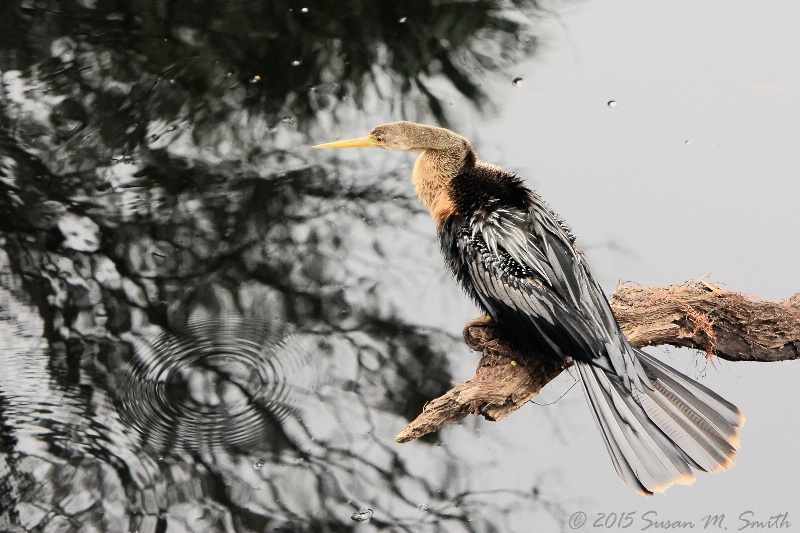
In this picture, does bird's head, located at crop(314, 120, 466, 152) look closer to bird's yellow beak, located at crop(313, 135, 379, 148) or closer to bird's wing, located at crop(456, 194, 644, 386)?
bird's yellow beak, located at crop(313, 135, 379, 148)

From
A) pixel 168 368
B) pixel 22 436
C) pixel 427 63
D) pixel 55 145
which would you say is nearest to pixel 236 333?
pixel 168 368

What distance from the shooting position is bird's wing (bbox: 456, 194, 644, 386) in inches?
117

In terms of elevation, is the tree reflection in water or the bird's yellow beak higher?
the bird's yellow beak

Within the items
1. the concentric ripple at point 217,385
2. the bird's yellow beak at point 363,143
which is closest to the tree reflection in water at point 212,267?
the concentric ripple at point 217,385

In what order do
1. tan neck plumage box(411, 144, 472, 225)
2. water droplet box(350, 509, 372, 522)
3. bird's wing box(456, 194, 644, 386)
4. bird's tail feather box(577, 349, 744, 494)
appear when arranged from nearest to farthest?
bird's tail feather box(577, 349, 744, 494) < bird's wing box(456, 194, 644, 386) < tan neck plumage box(411, 144, 472, 225) < water droplet box(350, 509, 372, 522)

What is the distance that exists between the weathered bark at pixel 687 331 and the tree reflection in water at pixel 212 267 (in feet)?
3.82

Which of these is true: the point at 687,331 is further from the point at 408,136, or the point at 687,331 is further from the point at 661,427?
the point at 408,136

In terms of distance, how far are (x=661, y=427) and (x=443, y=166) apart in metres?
1.35

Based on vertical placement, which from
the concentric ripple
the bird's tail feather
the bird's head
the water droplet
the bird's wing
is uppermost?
the bird's head

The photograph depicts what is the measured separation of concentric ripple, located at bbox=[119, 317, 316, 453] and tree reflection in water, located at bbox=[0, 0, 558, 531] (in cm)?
1

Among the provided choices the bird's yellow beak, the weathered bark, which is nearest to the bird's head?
the bird's yellow beak

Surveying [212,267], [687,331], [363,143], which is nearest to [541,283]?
[687,331]

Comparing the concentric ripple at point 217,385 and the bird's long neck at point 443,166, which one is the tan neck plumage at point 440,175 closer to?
the bird's long neck at point 443,166

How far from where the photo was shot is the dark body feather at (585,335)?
2855mm
